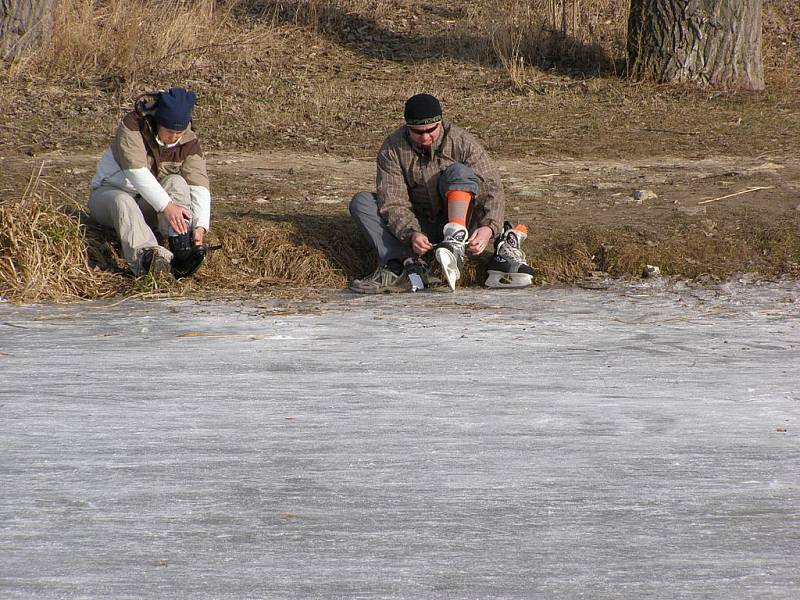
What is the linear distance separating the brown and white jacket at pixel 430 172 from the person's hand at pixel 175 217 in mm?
1186

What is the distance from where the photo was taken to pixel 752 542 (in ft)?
10.2

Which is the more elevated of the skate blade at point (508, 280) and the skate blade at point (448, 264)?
the skate blade at point (448, 264)

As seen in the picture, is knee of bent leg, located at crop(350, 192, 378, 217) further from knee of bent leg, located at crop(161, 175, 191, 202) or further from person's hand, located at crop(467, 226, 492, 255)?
knee of bent leg, located at crop(161, 175, 191, 202)

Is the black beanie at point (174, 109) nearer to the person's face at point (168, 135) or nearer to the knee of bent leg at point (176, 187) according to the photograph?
the person's face at point (168, 135)

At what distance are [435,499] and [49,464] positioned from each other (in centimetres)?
134

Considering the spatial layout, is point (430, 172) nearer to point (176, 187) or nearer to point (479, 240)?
point (479, 240)

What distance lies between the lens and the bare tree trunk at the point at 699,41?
412 inches

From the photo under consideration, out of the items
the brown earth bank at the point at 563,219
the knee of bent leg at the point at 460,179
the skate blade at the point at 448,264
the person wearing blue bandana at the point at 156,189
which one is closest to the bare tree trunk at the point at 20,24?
the brown earth bank at the point at 563,219

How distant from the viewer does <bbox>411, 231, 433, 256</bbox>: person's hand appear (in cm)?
631

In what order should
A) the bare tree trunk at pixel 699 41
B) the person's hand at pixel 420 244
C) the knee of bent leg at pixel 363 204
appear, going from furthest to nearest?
1. the bare tree trunk at pixel 699 41
2. the knee of bent leg at pixel 363 204
3. the person's hand at pixel 420 244

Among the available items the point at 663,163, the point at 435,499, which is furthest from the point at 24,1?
the point at 435,499

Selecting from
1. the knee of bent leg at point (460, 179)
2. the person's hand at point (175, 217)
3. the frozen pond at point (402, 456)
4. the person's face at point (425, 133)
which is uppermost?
the person's face at point (425, 133)

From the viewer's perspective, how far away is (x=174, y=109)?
6102mm

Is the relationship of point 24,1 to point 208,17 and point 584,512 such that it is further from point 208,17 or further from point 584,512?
point 584,512
